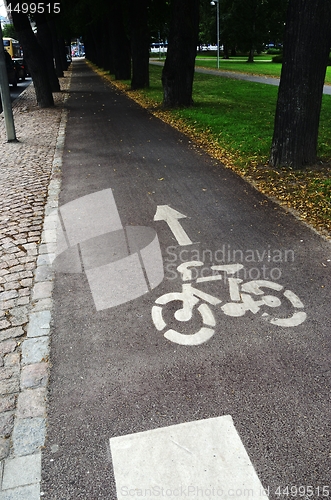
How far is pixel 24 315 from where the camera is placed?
452cm

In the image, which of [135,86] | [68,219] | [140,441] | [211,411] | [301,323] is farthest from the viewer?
[135,86]

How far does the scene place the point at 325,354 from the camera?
3768 millimetres

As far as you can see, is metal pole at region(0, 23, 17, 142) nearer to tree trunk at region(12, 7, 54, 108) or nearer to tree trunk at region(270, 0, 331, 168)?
tree trunk at region(12, 7, 54, 108)

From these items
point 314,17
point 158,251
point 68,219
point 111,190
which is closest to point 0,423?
point 158,251

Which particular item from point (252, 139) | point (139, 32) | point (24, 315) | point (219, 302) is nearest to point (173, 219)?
point (219, 302)

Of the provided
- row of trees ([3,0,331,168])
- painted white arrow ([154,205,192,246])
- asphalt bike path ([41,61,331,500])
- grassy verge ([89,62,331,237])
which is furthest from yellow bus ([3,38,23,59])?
asphalt bike path ([41,61,331,500])

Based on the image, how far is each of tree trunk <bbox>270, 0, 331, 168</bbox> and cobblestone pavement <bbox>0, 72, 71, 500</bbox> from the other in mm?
4451

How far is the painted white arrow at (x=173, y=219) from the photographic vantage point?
6.10 meters

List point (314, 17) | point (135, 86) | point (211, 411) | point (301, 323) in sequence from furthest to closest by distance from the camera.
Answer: point (135, 86), point (314, 17), point (301, 323), point (211, 411)

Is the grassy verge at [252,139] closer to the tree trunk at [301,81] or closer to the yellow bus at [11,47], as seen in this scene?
the tree trunk at [301,81]

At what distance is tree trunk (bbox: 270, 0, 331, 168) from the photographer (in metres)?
7.98

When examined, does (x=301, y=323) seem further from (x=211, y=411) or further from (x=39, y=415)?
(x=39, y=415)

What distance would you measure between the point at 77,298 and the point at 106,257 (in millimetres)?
984

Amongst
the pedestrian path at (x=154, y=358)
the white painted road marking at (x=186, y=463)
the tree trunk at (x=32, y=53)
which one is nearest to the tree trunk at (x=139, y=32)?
the tree trunk at (x=32, y=53)
